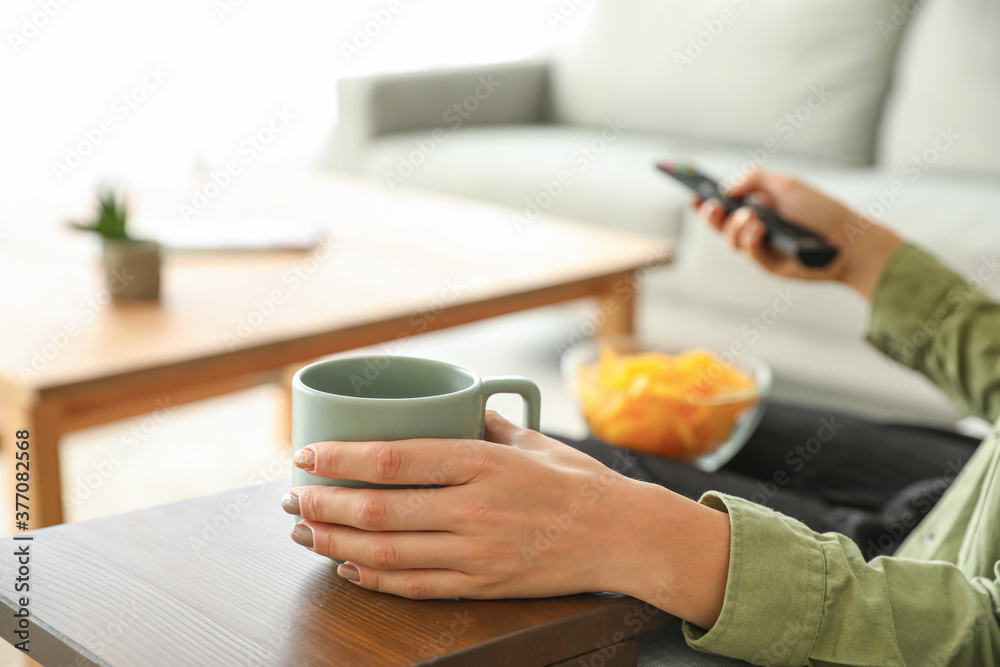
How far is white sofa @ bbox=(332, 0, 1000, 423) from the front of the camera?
2182mm

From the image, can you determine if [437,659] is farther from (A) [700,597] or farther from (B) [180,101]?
(B) [180,101]

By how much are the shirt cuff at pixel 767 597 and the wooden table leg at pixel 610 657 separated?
0.04m

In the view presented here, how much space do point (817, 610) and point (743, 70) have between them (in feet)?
8.06

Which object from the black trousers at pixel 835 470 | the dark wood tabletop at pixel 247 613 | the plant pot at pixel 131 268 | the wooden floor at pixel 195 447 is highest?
the dark wood tabletop at pixel 247 613

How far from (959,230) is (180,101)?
2.52 m

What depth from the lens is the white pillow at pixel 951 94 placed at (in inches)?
93.0

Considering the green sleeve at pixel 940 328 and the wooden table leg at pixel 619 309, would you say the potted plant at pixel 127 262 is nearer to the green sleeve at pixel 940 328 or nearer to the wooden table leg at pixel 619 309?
the wooden table leg at pixel 619 309

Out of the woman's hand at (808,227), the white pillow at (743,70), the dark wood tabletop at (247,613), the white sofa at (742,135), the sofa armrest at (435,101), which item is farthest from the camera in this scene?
the sofa armrest at (435,101)

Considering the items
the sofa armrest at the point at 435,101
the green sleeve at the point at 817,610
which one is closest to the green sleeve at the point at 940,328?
the green sleeve at the point at 817,610

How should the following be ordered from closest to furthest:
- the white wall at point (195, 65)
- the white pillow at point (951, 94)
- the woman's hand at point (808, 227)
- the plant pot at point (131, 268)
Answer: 1. the woman's hand at point (808, 227)
2. the plant pot at point (131, 268)
3. the white pillow at point (951, 94)
4. the white wall at point (195, 65)

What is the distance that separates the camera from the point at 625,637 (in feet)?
1.72

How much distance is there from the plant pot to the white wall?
1939 mm

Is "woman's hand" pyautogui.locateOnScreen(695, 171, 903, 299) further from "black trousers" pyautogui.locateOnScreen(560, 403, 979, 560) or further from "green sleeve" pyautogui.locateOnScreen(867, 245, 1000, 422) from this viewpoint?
"black trousers" pyautogui.locateOnScreen(560, 403, 979, 560)

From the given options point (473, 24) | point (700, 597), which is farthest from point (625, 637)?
point (473, 24)
